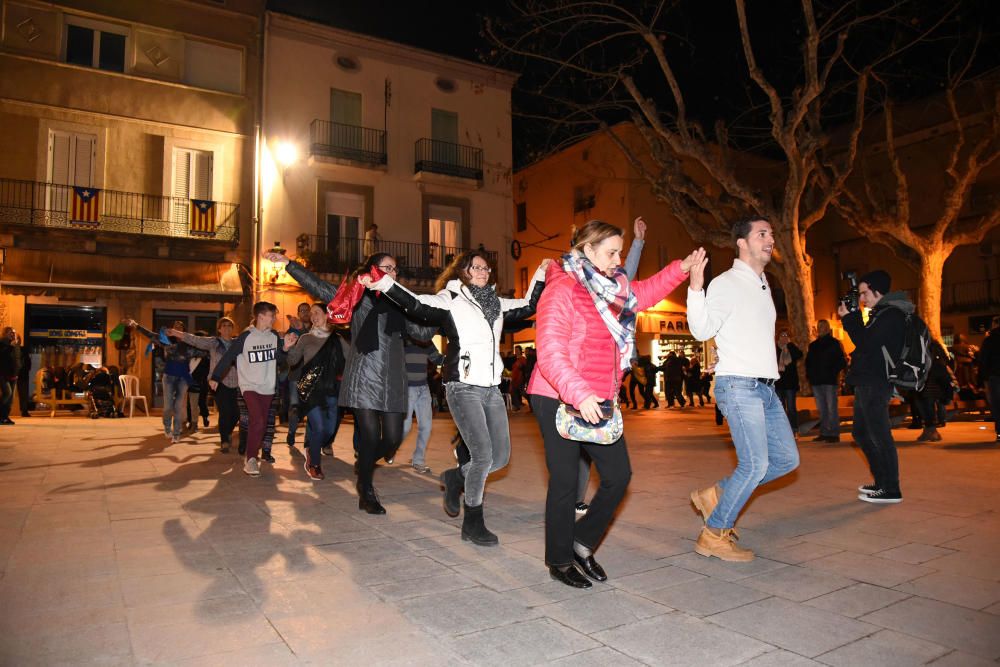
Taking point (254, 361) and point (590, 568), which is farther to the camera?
point (254, 361)

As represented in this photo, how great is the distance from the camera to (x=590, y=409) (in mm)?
3156

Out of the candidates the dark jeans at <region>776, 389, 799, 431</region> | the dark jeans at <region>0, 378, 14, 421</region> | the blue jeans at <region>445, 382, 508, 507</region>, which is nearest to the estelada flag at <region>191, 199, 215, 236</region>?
the dark jeans at <region>0, 378, 14, 421</region>

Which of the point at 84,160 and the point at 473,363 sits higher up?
the point at 84,160

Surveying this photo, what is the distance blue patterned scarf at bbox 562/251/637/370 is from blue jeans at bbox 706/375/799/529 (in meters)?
0.84

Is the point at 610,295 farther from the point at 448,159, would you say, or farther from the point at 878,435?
the point at 448,159

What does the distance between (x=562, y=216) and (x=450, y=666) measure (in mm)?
30608

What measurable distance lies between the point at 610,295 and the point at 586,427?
67 cm

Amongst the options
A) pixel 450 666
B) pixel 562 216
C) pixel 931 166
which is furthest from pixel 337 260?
pixel 931 166

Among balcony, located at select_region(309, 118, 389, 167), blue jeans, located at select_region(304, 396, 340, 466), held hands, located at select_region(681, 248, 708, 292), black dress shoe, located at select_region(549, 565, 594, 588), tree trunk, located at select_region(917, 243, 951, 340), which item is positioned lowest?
black dress shoe, located at select_region(549, 565, 594, 588)

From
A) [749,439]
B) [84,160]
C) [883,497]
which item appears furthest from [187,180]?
[749,439]

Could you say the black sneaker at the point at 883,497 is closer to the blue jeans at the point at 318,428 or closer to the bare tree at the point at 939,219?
the blue jeans at the point at 318,428

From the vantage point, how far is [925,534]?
4.46 meters

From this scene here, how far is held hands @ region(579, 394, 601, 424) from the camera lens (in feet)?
10.3

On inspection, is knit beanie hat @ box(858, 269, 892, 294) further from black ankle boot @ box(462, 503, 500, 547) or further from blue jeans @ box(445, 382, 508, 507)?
black ankle boot @ box(462, 503, 500, 547)
